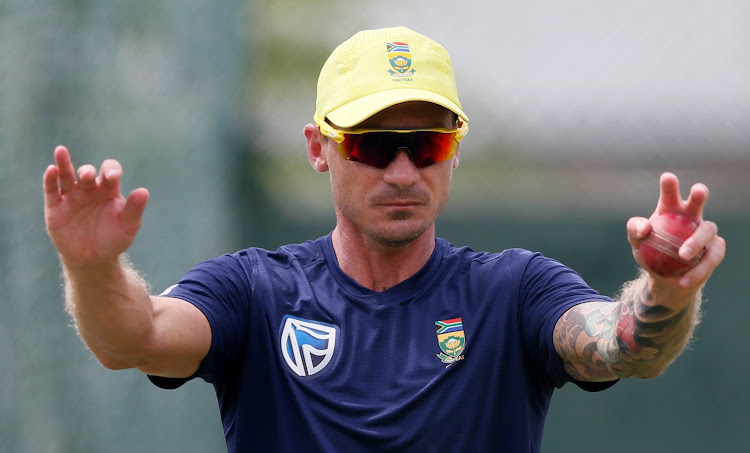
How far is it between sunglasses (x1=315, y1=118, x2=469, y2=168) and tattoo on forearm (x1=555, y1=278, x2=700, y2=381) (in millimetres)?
640

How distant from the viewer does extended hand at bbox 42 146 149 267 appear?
213 cm

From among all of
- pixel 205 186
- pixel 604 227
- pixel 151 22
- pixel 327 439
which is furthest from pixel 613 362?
pixel 151 22

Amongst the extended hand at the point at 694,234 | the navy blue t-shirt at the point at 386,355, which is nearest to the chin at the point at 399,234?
the navy blue t-shirt at the point at 386,355

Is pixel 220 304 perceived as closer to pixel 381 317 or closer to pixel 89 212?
pixel 381 317

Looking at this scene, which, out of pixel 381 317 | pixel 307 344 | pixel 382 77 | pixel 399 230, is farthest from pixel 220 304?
pixel 382 77

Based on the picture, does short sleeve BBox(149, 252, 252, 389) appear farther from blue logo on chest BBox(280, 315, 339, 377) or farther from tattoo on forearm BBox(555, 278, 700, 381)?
tattoo on forearm BBox(555, 278, 700, 381)

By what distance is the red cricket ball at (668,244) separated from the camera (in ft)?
6.66

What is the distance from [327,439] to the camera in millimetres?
2604

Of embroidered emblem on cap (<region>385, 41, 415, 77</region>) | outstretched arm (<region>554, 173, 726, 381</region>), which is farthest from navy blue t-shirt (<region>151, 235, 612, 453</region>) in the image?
embroidered emblem on cap (<region>385, 41, 415, 77</region>)

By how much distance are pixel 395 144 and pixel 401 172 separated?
0.09m

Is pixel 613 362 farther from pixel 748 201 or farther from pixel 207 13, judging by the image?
pixel 207 13

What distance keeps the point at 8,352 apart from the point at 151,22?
5.82 feet

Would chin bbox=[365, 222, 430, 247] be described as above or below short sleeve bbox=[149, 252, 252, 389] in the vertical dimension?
above

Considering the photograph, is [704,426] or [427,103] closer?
[427,103]
